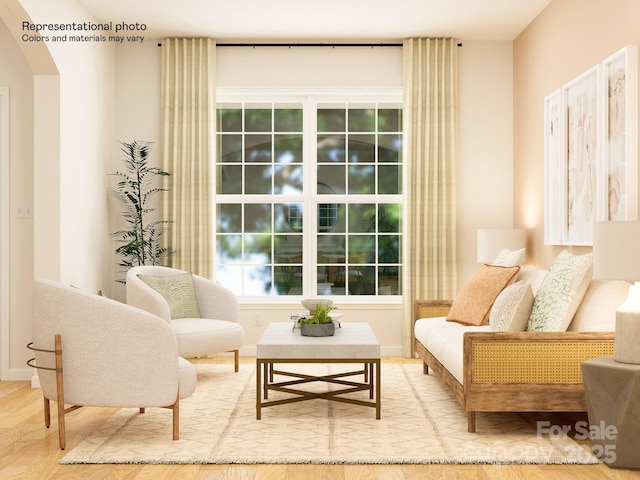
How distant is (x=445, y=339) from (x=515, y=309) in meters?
0.62

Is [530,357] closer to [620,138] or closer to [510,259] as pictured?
[620,138]

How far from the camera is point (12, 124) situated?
5.53m

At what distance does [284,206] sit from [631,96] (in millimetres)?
3551

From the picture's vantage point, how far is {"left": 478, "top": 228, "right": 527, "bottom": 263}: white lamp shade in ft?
19.6

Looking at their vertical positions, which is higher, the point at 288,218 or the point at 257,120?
the point at 257,120

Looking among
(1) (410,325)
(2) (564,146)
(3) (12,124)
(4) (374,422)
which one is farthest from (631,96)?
(3) (12,124)

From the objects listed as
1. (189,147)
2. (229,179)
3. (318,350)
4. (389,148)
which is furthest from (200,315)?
(389,148)

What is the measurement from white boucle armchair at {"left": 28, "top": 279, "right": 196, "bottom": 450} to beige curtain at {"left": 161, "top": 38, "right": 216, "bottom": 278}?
117 inches

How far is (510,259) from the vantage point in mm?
5438

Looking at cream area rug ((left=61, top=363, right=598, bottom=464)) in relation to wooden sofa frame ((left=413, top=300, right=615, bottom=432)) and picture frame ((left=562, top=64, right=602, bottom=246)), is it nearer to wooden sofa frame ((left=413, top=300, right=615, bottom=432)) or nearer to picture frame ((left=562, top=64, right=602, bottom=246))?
wooden sofa frame ((left=413, top=300, right=615, bottom=432))

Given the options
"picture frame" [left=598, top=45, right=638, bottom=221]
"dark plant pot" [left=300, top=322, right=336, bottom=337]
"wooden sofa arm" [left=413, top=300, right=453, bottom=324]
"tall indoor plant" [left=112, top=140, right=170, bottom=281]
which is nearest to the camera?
"picture frame" [left=598, top=45, right=638, bottom=221]

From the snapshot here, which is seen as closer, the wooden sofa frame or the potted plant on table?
the wooden sofa frame

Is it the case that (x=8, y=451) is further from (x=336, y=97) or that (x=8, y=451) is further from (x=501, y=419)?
(x=336, y=97)

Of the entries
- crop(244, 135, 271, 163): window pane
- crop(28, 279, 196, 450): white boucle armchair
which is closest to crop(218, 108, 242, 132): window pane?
crop(244, 135, 271, 163): window pane
